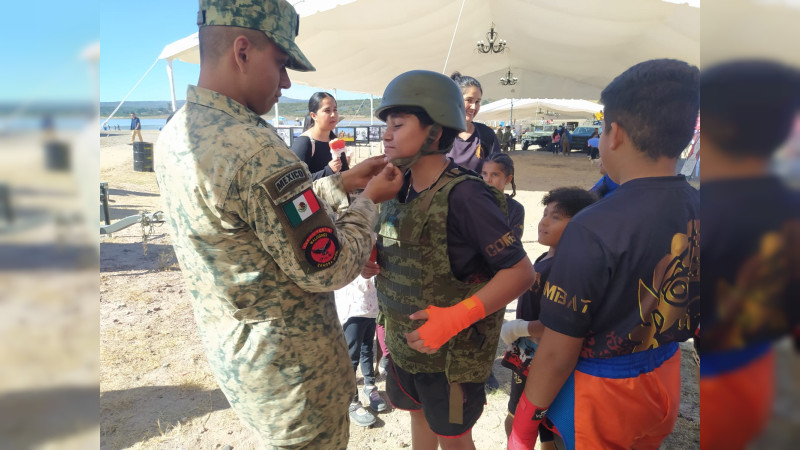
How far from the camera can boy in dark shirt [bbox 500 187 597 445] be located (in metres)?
2.02

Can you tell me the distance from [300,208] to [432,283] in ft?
2.32

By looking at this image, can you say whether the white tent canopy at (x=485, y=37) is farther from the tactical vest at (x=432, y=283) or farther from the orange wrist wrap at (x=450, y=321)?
the orange wrist wrap at (x=450, y=321)

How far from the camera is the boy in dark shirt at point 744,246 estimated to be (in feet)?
0.91

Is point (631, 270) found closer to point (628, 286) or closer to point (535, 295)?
point (628, 286)

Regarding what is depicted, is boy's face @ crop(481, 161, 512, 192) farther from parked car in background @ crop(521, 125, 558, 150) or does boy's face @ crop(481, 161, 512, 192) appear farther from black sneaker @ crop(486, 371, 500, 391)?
parked car in background @ crop(521, 125, 558, 150)

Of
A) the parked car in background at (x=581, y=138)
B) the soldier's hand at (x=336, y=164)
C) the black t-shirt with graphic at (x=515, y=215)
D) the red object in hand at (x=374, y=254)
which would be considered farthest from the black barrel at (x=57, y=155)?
the parked car in background at (x=581, y=138)

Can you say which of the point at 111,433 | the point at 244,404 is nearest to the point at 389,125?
the point at 244,404

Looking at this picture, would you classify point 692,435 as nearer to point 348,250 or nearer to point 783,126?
point 348,250

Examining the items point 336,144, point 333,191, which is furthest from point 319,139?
point 333,191

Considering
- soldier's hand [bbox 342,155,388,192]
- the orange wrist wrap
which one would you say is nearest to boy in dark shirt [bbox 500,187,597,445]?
the orange wrist wrap

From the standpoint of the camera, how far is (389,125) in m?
1.87

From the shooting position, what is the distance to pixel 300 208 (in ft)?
4.14

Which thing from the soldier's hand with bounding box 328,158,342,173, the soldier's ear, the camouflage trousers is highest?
the soldier's ear

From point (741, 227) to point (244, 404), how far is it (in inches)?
62.1
